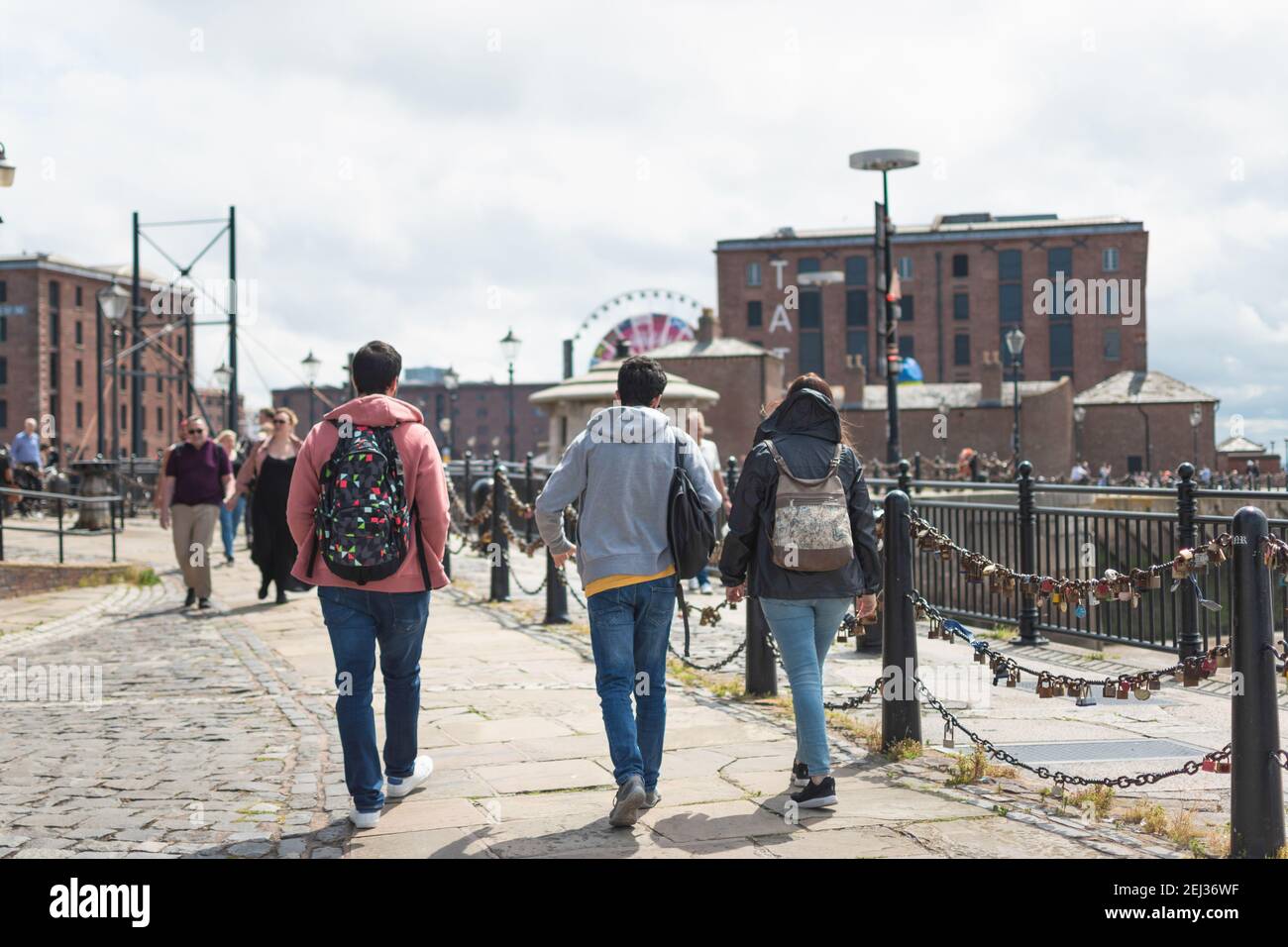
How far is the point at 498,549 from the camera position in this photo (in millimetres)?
12250

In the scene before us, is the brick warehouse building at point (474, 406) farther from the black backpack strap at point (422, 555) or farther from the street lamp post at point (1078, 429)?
the black backpack strap at point (422, 555)

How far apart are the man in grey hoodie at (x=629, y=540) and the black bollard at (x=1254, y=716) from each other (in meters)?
1.91

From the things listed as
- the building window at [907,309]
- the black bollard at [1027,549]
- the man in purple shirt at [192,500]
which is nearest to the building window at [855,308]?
the building window at [907,309]

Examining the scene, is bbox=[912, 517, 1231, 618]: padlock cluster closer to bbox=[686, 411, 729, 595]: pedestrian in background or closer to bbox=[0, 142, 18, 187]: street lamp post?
bbox=[686, 411, 729, 595]: pedestrian in background

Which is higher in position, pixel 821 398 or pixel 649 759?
pixel 821 398

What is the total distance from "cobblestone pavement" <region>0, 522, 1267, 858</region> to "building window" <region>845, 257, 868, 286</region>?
68.1m

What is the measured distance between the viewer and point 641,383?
4984 mm

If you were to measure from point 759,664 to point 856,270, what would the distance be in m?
70.6

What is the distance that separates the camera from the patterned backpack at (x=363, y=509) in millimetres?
4609

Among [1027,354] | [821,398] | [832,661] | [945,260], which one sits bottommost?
[832,661]
